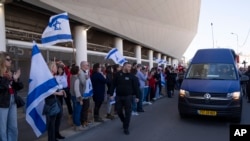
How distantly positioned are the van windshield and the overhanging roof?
8234 millimetres

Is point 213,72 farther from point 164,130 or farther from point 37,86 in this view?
point 37,86

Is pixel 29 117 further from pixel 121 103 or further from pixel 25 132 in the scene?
pixel 121 103

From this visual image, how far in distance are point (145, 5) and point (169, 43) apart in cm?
2017

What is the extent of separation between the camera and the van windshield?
9.42 m

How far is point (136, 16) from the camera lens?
100ft

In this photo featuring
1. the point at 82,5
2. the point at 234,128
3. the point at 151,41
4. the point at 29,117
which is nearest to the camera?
the point at 234,128

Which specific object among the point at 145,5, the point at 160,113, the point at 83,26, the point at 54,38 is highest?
the point at 145,5

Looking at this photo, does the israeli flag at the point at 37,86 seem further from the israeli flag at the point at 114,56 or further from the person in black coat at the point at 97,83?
the israeli flag at the point at 114,56

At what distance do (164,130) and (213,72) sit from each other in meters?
2.81

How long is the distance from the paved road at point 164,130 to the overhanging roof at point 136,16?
8.12m

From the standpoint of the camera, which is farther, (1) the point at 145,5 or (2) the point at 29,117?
(1) the point at 145,5

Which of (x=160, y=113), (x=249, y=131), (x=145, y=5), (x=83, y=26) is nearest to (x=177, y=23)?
(x=145, y=5)

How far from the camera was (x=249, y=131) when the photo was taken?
3105mm

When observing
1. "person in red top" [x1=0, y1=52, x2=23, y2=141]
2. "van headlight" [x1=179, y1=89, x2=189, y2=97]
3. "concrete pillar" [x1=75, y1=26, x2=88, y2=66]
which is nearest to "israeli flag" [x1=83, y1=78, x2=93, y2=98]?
"person in red top" [x1=0, y1=52, x2=23, y2=141]
